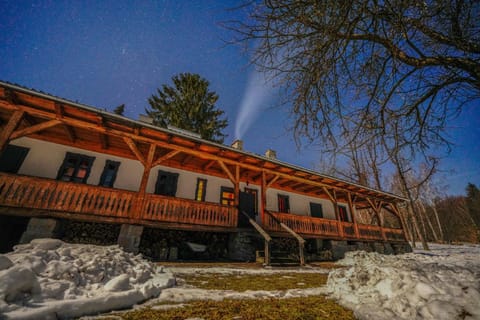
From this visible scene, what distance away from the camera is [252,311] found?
240cm

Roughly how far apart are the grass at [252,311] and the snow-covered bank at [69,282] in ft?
1.48

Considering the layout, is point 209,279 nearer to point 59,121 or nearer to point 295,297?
point 295,297

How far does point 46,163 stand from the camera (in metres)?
8.24

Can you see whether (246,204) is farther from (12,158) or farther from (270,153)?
(12,158)

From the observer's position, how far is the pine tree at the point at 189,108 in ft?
58.9

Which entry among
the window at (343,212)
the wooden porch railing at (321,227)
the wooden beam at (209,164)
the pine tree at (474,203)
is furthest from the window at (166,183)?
the pine tree at (474,203)

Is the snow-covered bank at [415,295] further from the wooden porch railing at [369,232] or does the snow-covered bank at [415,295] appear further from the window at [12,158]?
the window at [12,158]

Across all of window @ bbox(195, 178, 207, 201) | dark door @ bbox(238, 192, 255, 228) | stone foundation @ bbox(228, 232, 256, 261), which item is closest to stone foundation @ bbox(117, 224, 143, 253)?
stone foundation @ bbox(228, 232, 256, 261)

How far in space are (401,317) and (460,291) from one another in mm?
647

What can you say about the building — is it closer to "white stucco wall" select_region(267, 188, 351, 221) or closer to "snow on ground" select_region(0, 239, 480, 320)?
"white stucco wall" select_region(267, 188, 351, 221)

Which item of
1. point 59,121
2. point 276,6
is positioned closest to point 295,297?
point 276,6

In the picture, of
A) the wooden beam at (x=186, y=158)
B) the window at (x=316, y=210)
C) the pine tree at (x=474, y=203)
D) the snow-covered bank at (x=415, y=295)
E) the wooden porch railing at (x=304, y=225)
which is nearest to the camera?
the snow-covered bank at (x=415, y=295)

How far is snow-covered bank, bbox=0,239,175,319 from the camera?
1.92 metres

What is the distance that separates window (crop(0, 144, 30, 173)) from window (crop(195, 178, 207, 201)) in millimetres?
7289
